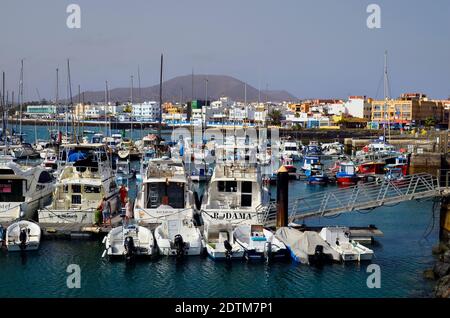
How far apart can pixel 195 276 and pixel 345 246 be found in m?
5.34

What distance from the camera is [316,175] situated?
154 feet

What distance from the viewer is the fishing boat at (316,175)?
46025 mm

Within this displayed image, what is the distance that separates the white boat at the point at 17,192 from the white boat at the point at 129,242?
462 centimetres

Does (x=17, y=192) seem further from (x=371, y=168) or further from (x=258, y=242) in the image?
(x=371, y=168)

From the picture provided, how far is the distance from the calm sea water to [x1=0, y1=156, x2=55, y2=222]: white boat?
2.69 m

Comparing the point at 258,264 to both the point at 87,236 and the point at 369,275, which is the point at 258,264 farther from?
the point at 87,236

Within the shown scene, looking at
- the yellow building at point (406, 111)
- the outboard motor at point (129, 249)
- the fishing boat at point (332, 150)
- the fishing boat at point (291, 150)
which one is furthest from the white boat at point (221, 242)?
the yellow building at point (406, 111)

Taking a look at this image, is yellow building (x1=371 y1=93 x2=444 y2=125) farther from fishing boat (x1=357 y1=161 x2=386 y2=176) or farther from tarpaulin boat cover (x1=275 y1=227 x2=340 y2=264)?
tarpaulin boat cover (x1=275 y1=227 x2=340 y2=264)

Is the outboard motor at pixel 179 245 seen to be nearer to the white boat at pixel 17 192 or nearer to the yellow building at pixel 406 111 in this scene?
the white boat at pixel 17 192

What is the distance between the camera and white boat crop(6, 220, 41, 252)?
21484 millimetres

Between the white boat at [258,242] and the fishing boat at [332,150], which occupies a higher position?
the fishing boat at [332,150]
